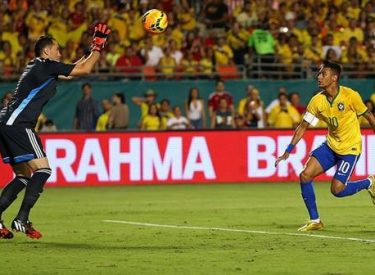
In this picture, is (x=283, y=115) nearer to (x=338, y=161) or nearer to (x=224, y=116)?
(x=224, y=116)

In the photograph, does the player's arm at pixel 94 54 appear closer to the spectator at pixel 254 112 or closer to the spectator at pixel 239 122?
the spectator at pixel 239 122

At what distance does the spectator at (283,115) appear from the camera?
82.3ft

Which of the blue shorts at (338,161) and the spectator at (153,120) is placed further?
the spectator at (153,120)

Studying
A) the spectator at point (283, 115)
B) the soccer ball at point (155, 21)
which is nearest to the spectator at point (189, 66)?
the spectator at point (283, 115)

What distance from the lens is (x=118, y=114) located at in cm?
2517

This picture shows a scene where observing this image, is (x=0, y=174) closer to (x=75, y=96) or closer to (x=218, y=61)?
(x=75, y=96)

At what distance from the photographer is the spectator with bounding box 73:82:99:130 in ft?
81.7

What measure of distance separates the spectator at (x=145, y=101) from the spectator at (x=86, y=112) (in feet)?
4.00

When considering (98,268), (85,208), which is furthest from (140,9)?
(98,268)

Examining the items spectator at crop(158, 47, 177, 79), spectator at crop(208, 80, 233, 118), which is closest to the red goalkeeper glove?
spectator at crop(208, 80, 233, 118)

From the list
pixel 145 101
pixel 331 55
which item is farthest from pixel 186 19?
pixel 331 55

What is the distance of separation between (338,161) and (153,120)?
35.3ft

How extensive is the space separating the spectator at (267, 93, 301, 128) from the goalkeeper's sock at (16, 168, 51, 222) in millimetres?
12595

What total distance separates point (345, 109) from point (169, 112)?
1113 centimetres
